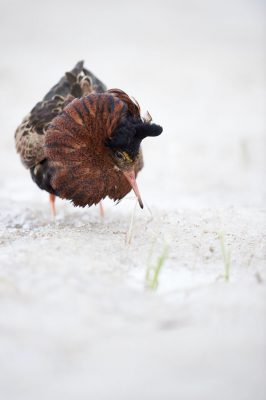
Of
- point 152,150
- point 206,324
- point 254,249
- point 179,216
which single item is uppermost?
point 206,324

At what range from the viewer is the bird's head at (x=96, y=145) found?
15.0ft

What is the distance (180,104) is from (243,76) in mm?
1836

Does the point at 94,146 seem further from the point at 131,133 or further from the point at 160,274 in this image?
the point at 160,274

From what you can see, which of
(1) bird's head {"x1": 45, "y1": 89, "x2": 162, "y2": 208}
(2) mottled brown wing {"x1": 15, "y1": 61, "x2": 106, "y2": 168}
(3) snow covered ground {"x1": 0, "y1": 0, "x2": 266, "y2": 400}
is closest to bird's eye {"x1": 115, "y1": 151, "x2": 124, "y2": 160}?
(1) bird's head {"x1": 45, "y1": 89, "x2": 162, "y2": 208}

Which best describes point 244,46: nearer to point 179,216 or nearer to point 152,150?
point 152,150

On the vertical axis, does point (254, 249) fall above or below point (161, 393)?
below

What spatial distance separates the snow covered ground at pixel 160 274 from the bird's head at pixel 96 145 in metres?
0.34

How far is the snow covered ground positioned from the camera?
2453 millimetres

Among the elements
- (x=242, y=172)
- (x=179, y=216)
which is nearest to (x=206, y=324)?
(x=179, y=216)

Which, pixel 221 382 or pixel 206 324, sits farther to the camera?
pixel 206 324

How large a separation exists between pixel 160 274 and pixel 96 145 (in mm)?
1487

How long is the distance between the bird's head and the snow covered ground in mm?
338

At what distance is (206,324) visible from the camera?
2814mm

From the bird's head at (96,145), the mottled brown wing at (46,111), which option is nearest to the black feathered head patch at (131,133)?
the bird's head at (96,145)
